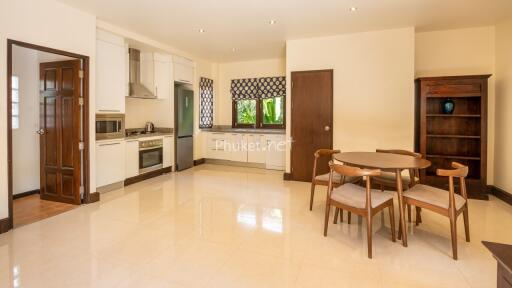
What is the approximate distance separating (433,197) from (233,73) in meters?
5.71

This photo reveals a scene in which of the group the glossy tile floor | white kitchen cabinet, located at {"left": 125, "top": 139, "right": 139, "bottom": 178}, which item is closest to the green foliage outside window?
white kitchen cabinet, located at {"left": 125, "top": 139, "right": 139, "bottom": 178}

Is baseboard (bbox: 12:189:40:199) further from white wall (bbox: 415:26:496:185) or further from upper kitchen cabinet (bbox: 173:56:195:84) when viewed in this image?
white wall (bbox: 415:26:496:185)

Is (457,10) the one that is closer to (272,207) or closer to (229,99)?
(272,207)

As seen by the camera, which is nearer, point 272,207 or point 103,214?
point 103,214

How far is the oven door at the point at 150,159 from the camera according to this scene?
5.21 m

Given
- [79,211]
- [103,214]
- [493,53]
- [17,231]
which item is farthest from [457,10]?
[17,231]

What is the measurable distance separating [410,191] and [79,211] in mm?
3855

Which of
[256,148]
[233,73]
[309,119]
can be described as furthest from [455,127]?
[233,73]

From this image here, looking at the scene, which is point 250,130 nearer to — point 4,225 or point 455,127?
point 455,127

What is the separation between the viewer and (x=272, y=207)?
3744 millimetres

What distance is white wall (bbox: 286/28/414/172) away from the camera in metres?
4.49

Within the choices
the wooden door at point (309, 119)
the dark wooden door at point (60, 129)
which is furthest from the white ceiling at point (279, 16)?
the dark wooden door at point (60, 129)

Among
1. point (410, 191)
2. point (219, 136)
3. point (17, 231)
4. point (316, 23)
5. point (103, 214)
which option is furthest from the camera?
point (219, 136)

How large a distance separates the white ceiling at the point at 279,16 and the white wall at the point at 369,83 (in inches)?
9.2
